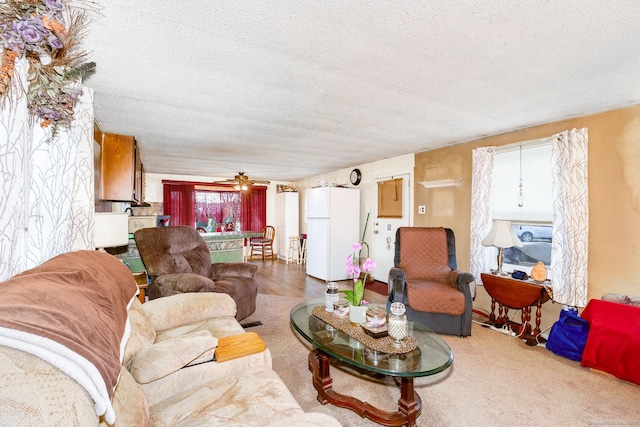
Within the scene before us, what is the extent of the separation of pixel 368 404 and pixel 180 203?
665 cm

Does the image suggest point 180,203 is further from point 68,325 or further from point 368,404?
point 68,325

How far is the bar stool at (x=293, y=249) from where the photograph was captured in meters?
7.32

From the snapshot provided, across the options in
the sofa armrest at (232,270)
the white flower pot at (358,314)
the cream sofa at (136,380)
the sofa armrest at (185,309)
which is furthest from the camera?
the sofa armrest at (232,270)

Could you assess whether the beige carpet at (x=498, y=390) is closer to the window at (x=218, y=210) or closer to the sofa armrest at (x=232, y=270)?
the sofa armrest at (x=232, y=270)

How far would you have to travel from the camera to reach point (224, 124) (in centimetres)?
304

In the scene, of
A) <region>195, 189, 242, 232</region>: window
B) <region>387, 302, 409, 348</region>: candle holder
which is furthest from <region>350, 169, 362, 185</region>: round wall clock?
<region>387, 302, 409, 348</region>: candle holder

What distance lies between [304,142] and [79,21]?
2.62m

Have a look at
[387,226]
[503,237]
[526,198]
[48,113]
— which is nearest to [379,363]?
[48,113]

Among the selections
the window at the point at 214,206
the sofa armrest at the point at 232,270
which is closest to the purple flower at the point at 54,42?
the sofa armrest at the point at 232,270

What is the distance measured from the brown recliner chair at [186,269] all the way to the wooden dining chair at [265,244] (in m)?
3.79

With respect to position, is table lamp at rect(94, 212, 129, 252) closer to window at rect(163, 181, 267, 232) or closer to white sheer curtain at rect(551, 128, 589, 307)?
white sheer curtain at rect(551, 128, 589, 307)

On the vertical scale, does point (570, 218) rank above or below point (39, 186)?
below

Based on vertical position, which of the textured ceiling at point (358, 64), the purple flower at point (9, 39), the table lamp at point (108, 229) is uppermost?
the textured ceiling at point (358, 64)

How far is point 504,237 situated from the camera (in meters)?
3.07
